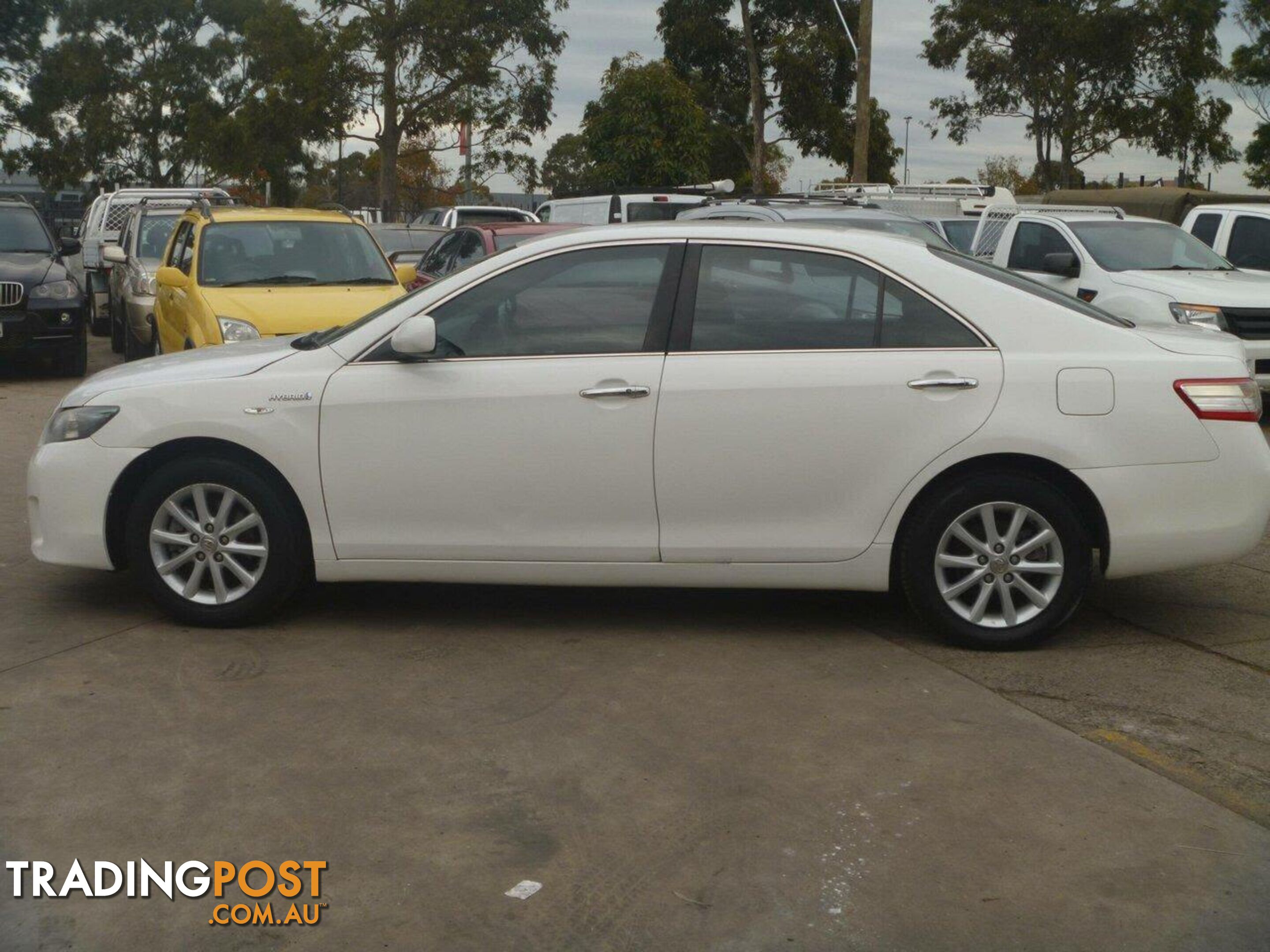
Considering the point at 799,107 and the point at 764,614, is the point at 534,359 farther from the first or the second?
the point at 799,107

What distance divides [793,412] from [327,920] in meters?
2.85

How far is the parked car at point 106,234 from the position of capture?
66.3 feet

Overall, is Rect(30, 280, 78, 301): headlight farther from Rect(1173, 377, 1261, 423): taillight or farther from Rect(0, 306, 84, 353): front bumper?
Rect(1173, 377, 1261, 423): taillight

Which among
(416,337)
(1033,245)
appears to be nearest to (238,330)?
(416,337)

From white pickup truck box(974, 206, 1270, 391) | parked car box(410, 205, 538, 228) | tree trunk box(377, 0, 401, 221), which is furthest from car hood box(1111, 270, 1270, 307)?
tree trunk box(377, 0, 401, 221)

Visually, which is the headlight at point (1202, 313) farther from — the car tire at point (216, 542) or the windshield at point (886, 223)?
the car tire at point (216, 542)

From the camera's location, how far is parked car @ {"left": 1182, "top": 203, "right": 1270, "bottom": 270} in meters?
15.3

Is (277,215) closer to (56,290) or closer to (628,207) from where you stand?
(56,290)

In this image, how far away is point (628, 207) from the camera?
22156 millimetres

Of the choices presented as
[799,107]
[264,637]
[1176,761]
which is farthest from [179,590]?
[799,107]

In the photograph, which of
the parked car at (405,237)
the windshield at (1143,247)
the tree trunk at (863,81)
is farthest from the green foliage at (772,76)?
the windshield at (1143,247)

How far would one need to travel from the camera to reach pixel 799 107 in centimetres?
4381

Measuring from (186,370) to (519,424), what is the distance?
1453 millimetres

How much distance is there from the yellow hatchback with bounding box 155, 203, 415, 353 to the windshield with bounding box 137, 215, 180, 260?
4385 millimetres
